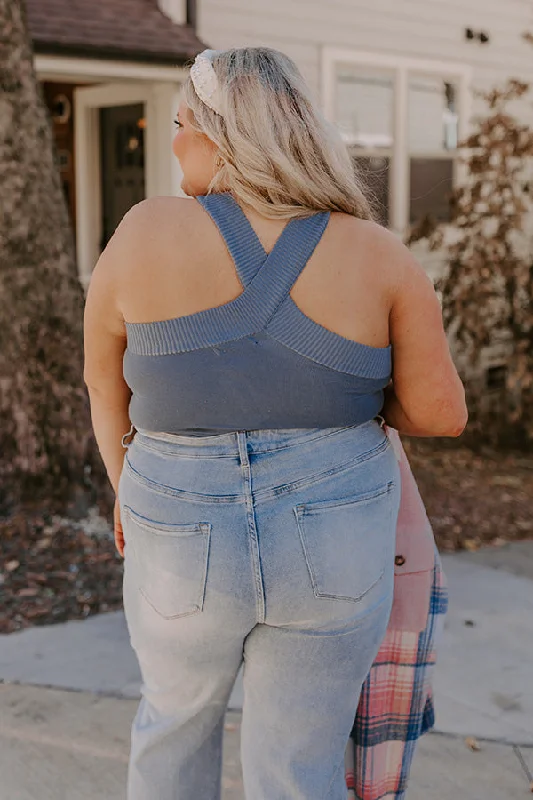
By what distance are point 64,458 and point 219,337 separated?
11.8ft

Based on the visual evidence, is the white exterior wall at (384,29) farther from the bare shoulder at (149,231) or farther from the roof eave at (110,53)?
the bare shoulder at (149,231)

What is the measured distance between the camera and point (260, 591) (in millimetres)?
1725

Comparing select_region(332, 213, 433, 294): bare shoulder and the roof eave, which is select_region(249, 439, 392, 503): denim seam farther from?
the roof eave

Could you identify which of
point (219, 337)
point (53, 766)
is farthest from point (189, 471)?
point (53, 766)

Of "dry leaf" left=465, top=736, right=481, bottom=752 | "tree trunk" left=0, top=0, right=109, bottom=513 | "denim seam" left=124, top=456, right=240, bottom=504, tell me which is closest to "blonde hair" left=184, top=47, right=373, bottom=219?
"denim seam" left=124, top=456, right=240, bottom=504

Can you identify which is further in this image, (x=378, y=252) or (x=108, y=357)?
(x=108, y=357)

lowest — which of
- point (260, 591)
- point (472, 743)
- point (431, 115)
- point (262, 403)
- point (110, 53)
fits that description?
point (472, 743)

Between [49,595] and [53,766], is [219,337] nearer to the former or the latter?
[53,766]

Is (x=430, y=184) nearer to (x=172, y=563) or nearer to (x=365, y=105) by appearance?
(x=365, y=105)

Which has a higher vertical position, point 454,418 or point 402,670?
point 454,418

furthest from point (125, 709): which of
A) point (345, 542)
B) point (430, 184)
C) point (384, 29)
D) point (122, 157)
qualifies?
point (430, 184)

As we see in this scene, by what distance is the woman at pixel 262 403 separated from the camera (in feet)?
5.59

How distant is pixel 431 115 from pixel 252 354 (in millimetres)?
9404

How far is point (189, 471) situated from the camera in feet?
5.74
